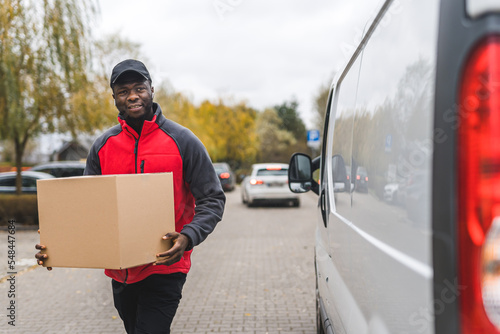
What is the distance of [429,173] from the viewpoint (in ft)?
3.79

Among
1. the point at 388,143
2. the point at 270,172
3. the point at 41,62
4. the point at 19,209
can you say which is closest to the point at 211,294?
the point at 388,143

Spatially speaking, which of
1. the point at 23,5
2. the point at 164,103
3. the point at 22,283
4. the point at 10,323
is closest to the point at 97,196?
the point at 10,323

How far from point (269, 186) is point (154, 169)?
606 inches

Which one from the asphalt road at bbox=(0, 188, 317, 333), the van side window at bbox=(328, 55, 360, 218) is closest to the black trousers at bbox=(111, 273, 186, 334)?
the van side window at bbox=(328, 55, 360, 218)

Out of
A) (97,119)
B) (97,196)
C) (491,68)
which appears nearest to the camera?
(491,68)

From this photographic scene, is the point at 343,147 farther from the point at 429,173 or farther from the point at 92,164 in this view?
the point at 429,173

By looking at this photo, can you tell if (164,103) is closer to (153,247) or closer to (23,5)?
(23,5)

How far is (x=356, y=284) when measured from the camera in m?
2.01

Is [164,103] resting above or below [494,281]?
above

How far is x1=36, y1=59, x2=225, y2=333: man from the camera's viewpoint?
101 inches

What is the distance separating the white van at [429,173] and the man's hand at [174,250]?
80 cm

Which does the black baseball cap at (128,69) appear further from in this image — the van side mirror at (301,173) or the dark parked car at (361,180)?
the van side mirror at (301,173)

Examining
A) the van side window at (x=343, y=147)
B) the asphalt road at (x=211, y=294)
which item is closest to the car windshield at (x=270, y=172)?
the asphalt road at (x=211, y=294)

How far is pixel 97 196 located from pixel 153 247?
1.13ft
